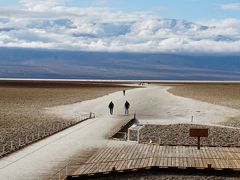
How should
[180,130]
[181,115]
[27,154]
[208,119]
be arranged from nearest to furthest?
1. [27,154]
2. [180,130]
3. [208,119]
4. [181,115]

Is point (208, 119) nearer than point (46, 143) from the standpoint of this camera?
No

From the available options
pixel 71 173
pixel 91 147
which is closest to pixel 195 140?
pixel 91 147

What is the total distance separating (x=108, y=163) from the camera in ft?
81.6

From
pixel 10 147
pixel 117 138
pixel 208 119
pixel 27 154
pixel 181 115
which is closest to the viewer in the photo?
pixel 27 154

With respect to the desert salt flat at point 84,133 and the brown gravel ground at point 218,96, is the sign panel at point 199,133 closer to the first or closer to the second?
the desert salt flat at point 84,133

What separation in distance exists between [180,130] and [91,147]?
1270 centimetres

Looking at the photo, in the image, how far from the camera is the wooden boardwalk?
24.1m

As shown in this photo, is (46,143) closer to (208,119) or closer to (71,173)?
(71,173)

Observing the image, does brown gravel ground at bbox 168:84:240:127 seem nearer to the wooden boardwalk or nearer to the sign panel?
the sign panel

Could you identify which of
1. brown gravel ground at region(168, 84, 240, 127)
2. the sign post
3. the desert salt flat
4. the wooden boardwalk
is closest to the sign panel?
the sign post

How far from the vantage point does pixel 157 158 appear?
26156 mm

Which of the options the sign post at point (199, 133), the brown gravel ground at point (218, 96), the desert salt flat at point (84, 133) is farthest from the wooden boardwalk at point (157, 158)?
the brown gravel ground at point (218, 96)

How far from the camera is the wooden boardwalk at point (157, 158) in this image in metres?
24.1

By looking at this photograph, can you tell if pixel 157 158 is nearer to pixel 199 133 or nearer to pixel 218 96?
pixel 199 133
